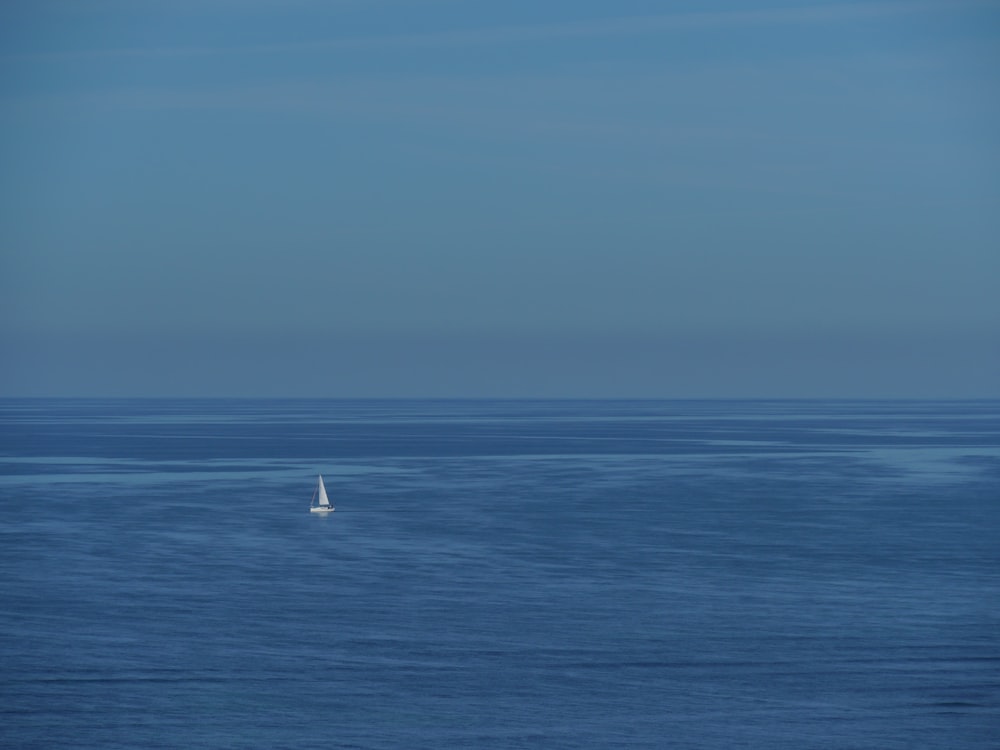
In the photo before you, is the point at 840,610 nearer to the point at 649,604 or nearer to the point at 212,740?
the point at 649,604

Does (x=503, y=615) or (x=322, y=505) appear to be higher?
(x=322, y=505)

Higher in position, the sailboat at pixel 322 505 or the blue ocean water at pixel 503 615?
the sailboat at pixel 322 505

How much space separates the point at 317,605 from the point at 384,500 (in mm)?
34384

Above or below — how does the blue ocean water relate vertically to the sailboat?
below

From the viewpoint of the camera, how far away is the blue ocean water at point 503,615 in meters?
31.4

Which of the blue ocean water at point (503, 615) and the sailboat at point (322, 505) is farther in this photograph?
the sailboat at point (322, 505)

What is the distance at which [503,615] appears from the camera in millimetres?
41906

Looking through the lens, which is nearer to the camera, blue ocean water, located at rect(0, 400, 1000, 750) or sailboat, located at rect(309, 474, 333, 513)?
blue ocean water, located at rect(0, 400, 1000, 750)

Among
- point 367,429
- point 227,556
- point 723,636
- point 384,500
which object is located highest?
point 367,429

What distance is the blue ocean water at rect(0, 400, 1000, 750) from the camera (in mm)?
31406

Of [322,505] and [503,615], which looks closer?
[503,615]

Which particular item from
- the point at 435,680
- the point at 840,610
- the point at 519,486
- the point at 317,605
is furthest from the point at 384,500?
the point at 435,680

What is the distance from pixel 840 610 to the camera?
43.3 metres

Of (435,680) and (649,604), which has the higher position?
(649,604)
